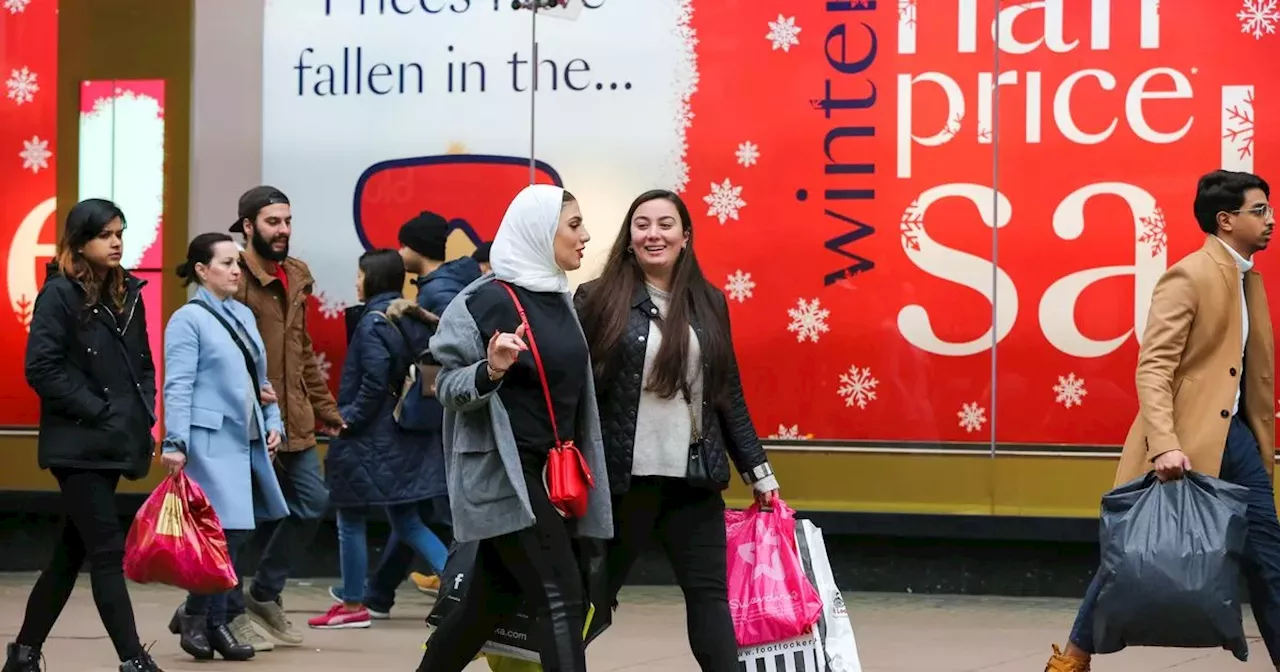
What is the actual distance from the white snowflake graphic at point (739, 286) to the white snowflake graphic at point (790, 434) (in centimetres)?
66

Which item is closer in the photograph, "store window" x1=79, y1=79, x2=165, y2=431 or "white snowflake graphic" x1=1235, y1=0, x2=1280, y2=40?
"white snowflake graphic" x1=1235, y1=0, x2=1280, y2=40

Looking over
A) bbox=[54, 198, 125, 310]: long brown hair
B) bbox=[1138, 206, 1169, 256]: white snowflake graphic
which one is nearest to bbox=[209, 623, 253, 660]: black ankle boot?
bbox=[54, 198, 125, 310]: long brown hair

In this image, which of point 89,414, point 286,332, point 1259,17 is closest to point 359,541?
point 286,332

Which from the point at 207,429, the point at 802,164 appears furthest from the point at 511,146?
the point at 207,429

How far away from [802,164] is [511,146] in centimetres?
149

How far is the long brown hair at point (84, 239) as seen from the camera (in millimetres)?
7258

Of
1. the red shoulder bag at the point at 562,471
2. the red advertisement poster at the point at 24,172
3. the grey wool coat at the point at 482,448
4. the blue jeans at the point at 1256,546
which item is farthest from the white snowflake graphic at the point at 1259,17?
the red advertisement poster at the point at 24,172

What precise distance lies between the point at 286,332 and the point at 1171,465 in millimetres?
3861

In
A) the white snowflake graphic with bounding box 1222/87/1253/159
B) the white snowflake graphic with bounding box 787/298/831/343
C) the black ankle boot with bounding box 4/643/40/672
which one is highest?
the white snowflake graphic with bounding box 1222/87/1253/159

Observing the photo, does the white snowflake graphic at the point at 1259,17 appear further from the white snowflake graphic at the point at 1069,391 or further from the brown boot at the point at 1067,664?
the brown boot at the point at 1067,664

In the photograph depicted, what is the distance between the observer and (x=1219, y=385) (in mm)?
6656

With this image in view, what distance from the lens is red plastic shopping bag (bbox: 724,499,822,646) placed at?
245 inches

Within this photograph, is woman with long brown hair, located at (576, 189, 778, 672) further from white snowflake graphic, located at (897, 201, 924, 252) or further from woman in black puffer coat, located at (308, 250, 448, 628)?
white snowflake graphic, located at (897, 201, 924, 252)

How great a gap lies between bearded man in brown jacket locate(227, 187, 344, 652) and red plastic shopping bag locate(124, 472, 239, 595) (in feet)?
2.96
